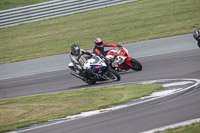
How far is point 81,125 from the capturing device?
7465mm

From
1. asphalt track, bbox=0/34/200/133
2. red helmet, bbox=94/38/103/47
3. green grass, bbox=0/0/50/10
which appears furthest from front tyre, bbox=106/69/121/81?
green grass, bbox=0/0/50/10

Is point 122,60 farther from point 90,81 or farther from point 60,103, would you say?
point 60,103

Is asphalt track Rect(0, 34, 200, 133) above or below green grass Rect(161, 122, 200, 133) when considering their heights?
above

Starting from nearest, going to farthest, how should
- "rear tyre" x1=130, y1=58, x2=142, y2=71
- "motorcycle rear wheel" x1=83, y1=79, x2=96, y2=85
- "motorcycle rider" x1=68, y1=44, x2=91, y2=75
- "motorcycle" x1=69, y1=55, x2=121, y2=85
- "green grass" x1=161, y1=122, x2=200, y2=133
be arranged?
"green grass" x1=161, y1=122, x2=200, y2=133 → "motorcycle" x1=69, y1=55, x2=121, y2=85 → "motorcycle rider" x1=68, y1=44, x2=91, y2=75 → "motorcycle rear wheel" x1=83, y1=79, x2=96, y2=85 → "rear tyre" x1=130, y1=58, x2=142, y2=71

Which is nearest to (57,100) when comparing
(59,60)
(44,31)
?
(59,60)

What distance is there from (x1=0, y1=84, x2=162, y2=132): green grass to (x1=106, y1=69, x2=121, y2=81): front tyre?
3.16 feet

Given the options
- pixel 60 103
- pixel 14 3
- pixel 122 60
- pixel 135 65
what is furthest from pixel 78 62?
pixel 14 3

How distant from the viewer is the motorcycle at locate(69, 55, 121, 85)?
12.4m

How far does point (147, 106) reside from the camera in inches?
316

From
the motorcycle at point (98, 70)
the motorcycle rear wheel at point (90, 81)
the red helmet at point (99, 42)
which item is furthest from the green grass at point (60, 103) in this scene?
the red helmet at point (99, 42)

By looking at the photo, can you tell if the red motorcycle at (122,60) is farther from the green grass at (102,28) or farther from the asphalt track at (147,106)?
the green grass at (102,28)

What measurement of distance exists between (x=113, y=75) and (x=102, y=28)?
40.0 feet

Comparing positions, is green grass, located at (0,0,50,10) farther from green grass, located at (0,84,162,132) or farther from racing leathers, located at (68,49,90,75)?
green grass, located at (0,84,162,132)

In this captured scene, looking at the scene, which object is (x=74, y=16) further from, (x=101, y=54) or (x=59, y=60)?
(x=101, y=54)
